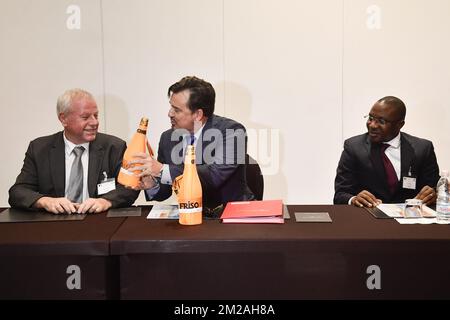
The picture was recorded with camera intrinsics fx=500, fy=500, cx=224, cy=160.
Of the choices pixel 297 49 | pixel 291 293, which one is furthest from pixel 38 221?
pixel 297 49

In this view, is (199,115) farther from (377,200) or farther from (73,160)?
(377,200)

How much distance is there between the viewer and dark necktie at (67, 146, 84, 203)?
91.5 inches

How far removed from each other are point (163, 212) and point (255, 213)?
0.38m

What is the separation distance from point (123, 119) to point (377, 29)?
6.16 feet

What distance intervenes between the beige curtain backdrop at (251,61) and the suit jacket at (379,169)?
1.00 m

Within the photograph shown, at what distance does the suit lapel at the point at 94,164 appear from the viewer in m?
2.31

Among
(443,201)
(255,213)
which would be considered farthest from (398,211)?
(255,213)

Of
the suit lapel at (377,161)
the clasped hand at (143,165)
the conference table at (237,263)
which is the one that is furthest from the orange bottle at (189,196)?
the suit lapel at (377,161)

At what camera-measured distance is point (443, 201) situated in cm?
180

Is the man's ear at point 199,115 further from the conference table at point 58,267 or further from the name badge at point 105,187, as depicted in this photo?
the conference table at point 58,267

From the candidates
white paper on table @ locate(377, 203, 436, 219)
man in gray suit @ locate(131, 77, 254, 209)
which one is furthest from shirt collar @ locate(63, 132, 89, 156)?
white paper on table @ locate(377, 203, 436, 219)

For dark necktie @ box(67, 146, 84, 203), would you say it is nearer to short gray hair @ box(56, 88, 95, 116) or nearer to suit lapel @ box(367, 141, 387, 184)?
short gray hair @ box(56, 88, 95, 116)

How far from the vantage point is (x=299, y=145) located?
11.7 feet

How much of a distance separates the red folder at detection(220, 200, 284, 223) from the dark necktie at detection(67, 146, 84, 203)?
79 centimetres
